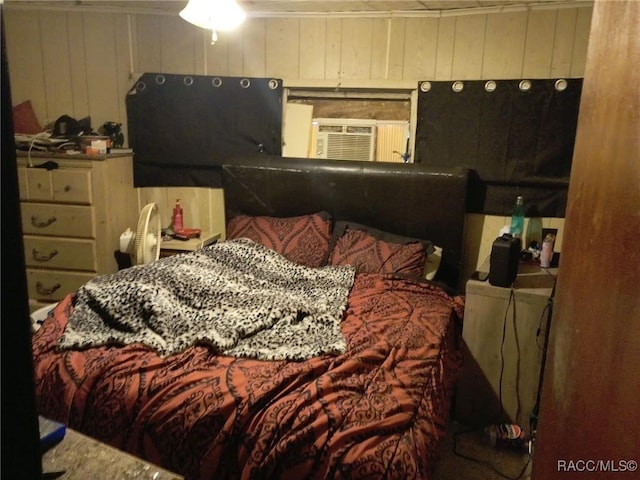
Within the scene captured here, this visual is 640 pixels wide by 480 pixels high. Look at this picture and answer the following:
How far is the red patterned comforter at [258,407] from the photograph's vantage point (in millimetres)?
1317

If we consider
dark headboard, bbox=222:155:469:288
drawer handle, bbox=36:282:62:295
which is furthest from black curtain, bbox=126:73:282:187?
drawer handle, bbox=36:282:62:295

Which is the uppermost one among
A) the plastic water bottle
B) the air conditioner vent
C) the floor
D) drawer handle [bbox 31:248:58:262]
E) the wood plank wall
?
the wood plank wall

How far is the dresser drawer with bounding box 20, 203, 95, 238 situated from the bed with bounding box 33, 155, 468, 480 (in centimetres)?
105

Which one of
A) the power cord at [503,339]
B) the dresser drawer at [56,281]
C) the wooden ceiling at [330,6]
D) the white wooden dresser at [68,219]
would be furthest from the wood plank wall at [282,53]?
the power cord at [503,339]

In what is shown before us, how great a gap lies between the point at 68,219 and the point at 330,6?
82.1 inches

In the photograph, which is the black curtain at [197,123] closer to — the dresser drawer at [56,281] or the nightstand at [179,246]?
the nightstand at [179,246]

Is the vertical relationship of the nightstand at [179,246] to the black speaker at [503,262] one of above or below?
below

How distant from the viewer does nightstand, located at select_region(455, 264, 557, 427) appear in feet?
7.23

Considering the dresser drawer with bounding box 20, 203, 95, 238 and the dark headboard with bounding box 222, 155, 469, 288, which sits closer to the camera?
the dark headboard with bounding box 222, 155, 469, 288

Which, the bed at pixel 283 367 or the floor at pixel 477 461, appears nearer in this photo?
the bed at pixel 283 367

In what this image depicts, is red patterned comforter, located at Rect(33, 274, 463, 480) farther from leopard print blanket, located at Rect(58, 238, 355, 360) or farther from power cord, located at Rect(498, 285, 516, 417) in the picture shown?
power cord, located at Rect(498, 285, 516, 417)

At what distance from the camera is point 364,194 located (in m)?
3.03

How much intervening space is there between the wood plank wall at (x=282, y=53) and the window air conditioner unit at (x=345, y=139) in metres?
0.24

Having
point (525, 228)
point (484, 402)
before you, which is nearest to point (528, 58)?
point (525, 228)
